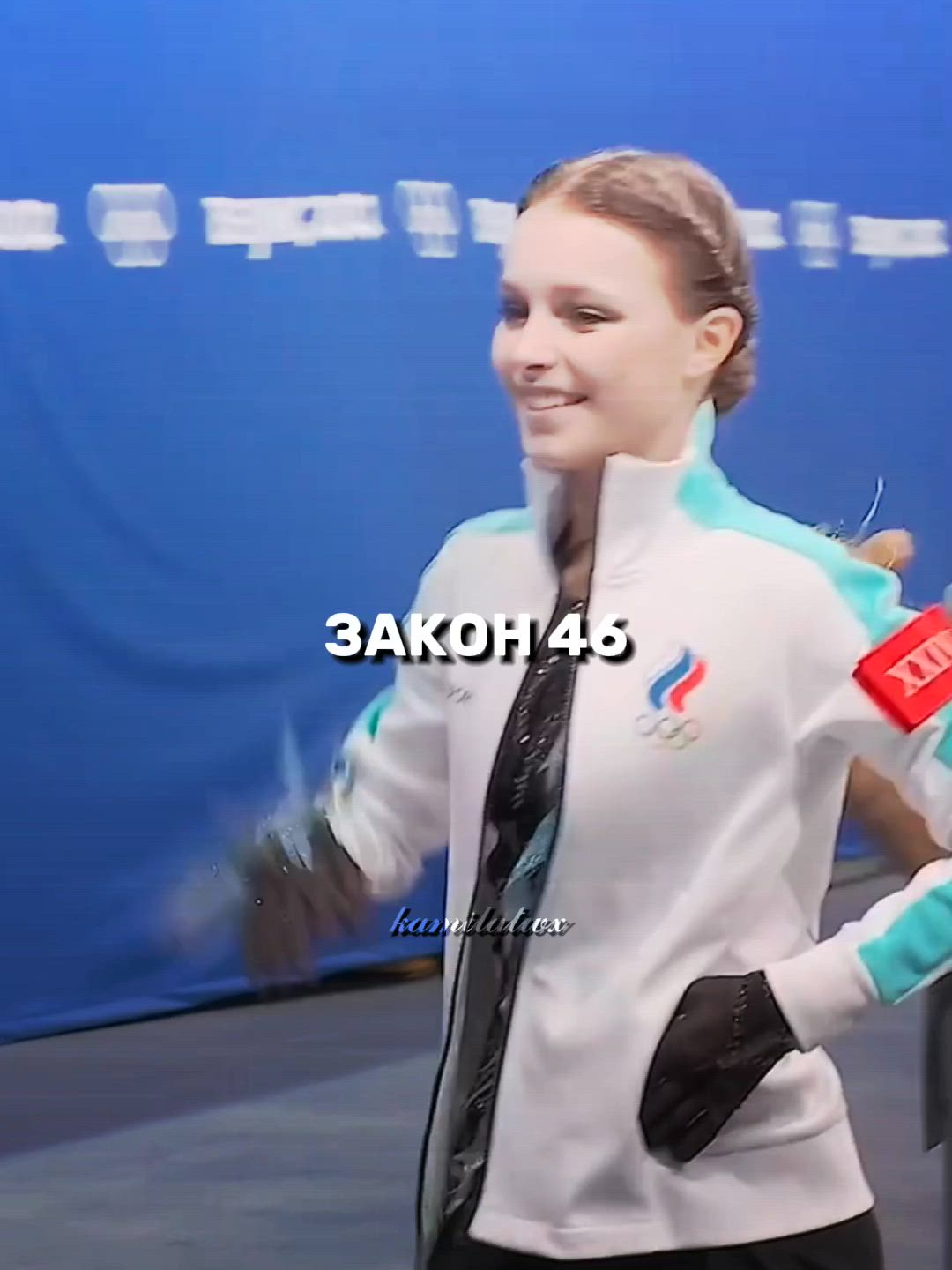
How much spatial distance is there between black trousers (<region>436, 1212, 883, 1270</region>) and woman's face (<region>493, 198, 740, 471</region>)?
612 millimetres

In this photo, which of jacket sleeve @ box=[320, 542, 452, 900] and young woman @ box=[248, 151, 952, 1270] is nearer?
young woman @ box=[248, 151, 952, 1270]

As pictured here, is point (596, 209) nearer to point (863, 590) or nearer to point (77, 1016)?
point (863, 590)

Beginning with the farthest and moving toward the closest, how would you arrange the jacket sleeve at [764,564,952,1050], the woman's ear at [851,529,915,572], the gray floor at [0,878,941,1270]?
the gray floor at [0,878,941,1270]
the woman's ear at [851,529,915,572]
the jacket sleeve at [764,564,952,1050]

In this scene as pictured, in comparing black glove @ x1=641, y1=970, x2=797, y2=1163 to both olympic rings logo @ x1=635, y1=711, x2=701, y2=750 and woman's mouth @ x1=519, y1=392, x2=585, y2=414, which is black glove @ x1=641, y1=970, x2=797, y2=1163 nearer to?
olympic rings logo @ x1=635, y1=711, x2=701, y2=750

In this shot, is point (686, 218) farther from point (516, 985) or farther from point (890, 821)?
point (516, 985)

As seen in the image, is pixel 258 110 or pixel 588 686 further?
pixel 258 110

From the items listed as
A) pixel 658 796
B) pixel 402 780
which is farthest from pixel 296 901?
pixel 658 796

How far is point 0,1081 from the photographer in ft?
6.15

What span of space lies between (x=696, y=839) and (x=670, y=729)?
0.28 ft

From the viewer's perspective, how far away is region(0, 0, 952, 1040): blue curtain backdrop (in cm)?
160

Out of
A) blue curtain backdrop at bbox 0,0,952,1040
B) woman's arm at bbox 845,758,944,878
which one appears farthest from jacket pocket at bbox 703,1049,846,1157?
blue curtain backdrop at bbox 0,0,952,1040

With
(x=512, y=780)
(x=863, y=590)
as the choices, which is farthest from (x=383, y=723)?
(x=863, y=590)

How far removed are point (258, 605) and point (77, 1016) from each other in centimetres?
45

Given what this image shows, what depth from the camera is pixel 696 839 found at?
4.69 ft
